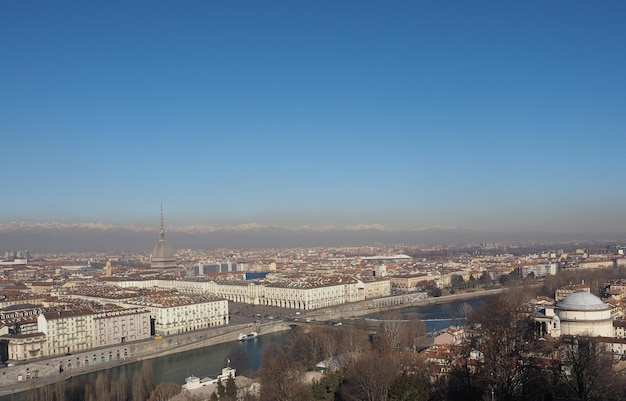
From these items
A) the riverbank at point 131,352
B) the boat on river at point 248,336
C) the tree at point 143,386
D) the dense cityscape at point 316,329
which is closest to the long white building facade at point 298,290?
the dense cityscape at point 316,329

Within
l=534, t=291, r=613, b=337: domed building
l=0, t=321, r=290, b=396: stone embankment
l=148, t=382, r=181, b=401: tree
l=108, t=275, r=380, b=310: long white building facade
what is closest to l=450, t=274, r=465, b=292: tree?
l=108, t=275, r=380, b=310: long white building facade

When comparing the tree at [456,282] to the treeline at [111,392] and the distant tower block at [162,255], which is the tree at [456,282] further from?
the treeline at [111,392]

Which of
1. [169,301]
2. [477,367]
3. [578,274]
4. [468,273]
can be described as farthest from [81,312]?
[468,273]

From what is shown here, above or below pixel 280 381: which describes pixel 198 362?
below

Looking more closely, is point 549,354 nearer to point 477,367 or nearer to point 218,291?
point 477,367

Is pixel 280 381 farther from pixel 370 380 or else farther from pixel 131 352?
pixel 131 352

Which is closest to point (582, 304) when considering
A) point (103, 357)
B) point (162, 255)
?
point (103, 357)
